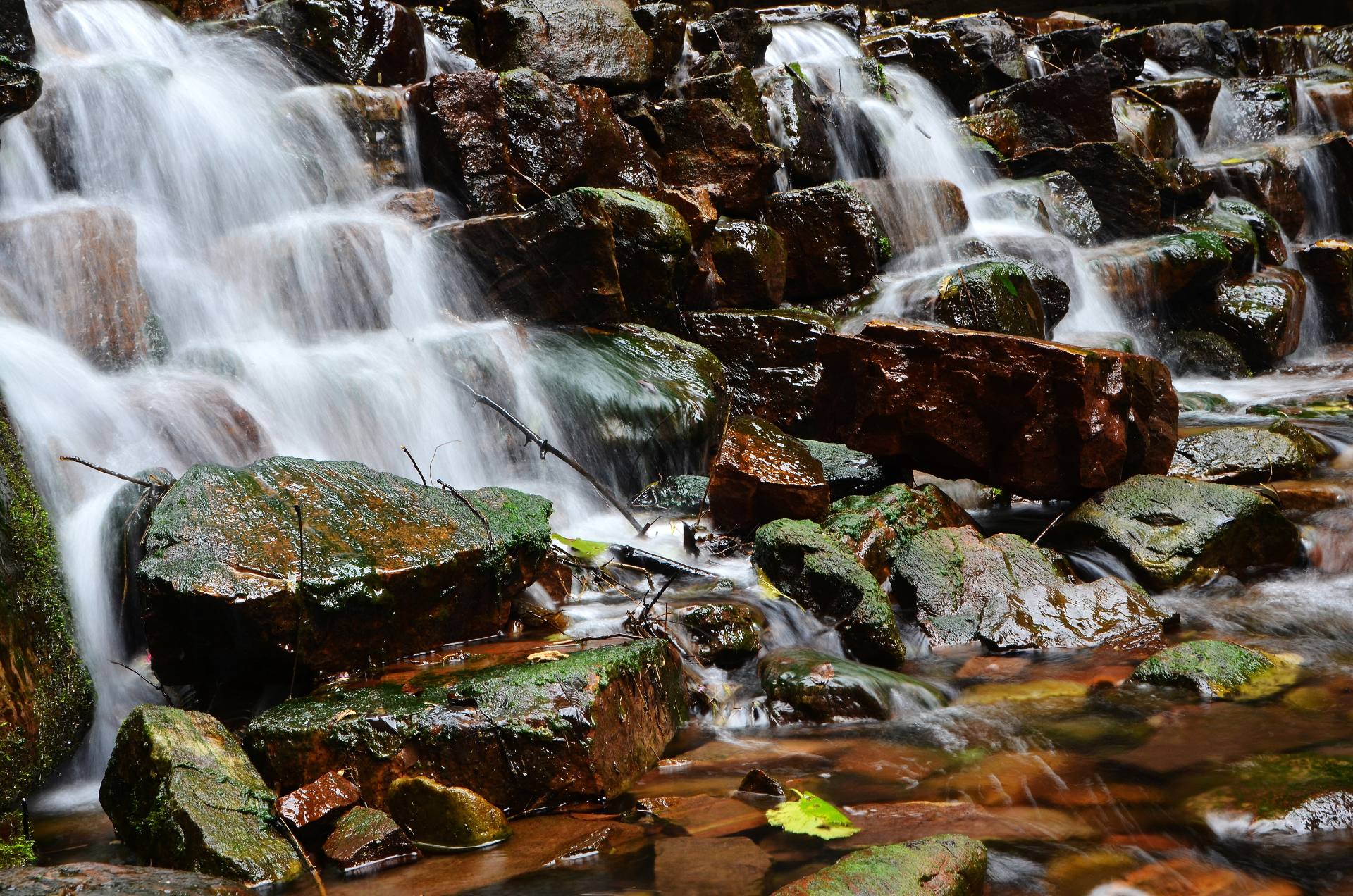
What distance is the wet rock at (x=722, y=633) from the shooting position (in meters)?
4.34

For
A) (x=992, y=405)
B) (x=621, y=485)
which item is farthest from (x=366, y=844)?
(x=621, y=485)

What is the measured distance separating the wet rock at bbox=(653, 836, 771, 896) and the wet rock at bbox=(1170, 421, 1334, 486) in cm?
451

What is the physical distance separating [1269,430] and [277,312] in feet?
20.7

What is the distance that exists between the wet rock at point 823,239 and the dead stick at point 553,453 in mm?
3347

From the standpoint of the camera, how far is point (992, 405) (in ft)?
18.3

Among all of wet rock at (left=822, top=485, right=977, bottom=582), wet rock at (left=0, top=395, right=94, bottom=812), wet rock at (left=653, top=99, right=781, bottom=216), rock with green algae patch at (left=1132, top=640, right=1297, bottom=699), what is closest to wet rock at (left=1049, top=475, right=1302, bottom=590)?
wet rock at (left=822, top=485, right=977, bottom=582)

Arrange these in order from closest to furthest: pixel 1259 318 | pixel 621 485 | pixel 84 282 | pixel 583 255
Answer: pixel 84 282 < pixel 621 485 < pixel 583 255 < pixel 1259 318

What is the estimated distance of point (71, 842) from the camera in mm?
3064

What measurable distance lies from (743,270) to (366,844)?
634cm

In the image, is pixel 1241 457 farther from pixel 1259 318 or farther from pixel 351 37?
pixel 351 37

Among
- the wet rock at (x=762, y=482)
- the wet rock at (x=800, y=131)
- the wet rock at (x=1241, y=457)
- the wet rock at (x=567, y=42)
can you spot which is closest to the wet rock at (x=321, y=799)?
the wet rock at (x=762, y=482)

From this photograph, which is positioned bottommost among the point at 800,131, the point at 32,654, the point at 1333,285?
the point at 1333,285

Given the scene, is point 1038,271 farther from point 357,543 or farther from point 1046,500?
point 357,543

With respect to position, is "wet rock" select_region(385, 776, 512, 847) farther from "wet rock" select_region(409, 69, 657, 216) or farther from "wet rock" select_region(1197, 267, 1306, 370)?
"wet rock" select_region(1197, 267, 1306, 370)
